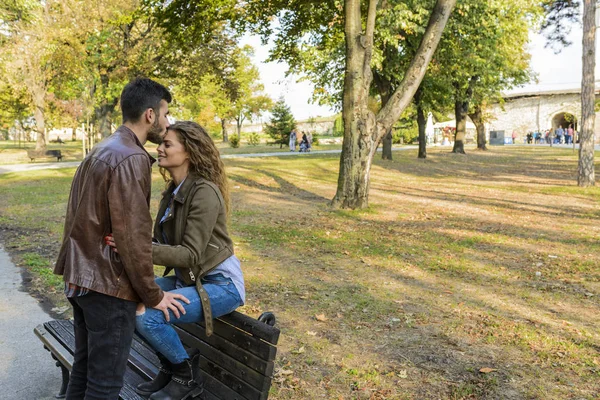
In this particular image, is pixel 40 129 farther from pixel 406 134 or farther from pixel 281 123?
pixel 406 134

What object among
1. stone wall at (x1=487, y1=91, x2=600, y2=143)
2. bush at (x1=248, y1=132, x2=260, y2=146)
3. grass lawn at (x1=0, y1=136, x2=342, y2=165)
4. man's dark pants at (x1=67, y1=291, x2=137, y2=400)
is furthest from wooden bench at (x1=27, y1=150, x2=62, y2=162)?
stone wall at (x1=487, y1=91, x2=600, y2=143)

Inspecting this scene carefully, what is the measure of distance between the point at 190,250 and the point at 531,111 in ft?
244

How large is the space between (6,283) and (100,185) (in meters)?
4.86

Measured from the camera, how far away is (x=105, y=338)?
2572 mm

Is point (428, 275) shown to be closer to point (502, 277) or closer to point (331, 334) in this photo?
point (502, 277)

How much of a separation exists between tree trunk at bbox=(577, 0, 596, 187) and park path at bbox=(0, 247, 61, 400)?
15825mm

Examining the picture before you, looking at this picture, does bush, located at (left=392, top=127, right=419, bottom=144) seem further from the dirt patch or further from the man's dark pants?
the man's dark pants

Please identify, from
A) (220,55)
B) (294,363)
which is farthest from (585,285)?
(220,55)

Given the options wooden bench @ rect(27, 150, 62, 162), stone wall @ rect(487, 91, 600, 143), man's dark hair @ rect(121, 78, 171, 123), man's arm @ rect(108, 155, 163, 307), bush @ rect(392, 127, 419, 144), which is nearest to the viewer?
man's arm @ rect(108, 155, 163, 307)

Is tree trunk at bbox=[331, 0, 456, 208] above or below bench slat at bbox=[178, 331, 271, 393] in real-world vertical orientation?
above

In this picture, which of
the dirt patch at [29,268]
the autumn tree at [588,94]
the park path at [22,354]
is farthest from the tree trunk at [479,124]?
the park path at [22,354]

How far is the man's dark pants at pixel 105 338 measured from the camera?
256cm

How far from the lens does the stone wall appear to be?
67438 mm

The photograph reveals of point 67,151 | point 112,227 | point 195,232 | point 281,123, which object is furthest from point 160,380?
point 281,123
